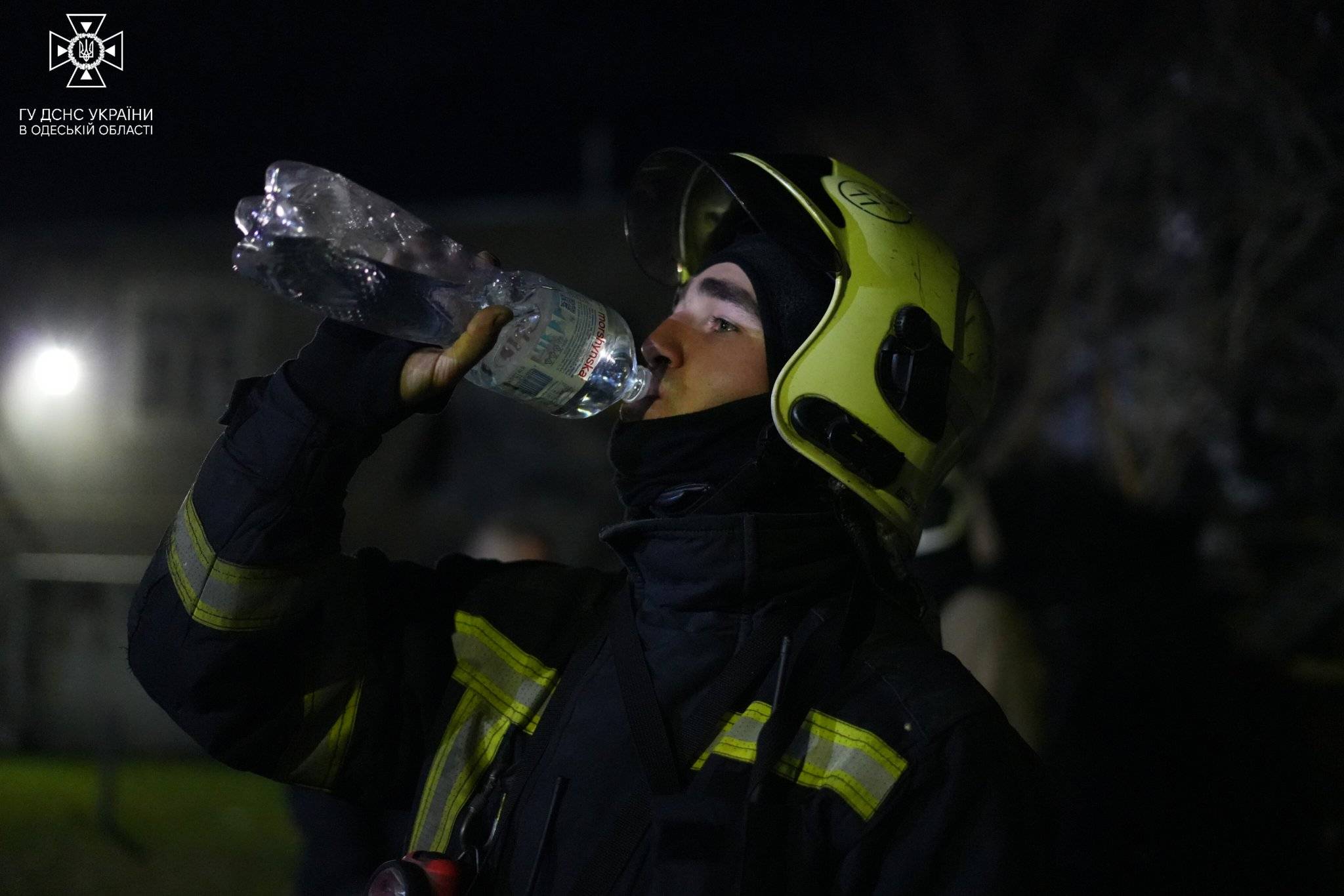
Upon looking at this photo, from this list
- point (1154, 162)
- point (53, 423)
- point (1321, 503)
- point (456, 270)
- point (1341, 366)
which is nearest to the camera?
point (456, 270)

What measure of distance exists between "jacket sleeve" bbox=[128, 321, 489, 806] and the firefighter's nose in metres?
0.55

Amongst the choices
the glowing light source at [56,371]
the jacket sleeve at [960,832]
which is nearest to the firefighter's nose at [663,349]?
the jacket sleeve at [960,832]

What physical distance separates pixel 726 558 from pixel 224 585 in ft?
2.92

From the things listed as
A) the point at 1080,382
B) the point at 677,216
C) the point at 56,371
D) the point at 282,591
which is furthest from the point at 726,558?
the point at 1080,382

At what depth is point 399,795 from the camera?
2.17m

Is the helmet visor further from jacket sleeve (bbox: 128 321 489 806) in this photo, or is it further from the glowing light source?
the glowing light source

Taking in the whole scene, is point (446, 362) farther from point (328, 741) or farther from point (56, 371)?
point (56, 371)

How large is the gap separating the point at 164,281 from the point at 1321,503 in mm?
8034

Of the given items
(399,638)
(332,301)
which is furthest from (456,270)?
(399,638)

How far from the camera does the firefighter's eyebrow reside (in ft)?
7.88

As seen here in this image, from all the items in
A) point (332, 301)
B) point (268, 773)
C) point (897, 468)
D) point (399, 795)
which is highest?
point (332, 301)

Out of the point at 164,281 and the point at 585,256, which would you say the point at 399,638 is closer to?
the point at 164,281

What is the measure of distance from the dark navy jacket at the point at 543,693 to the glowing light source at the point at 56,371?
215 centimetres

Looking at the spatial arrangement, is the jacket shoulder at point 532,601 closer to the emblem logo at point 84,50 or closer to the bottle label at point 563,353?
the bottle label at point 563,353
